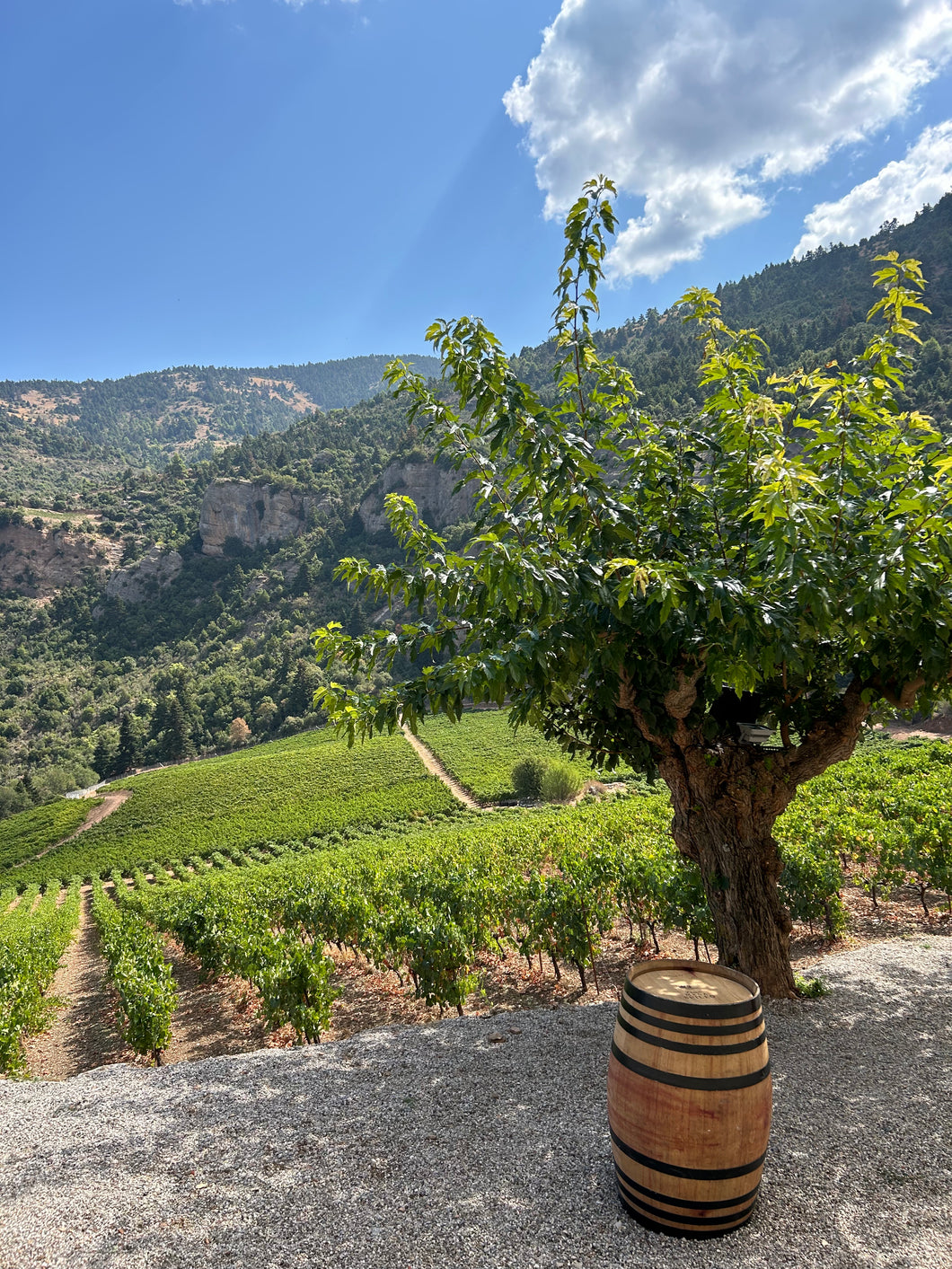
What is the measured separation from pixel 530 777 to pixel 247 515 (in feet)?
457

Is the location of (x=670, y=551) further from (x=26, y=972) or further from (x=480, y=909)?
(x=26, y=972)

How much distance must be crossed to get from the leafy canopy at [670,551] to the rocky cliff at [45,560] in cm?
16509

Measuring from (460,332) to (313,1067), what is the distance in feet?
19.8

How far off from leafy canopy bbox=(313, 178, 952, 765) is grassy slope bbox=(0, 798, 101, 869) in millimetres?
54302

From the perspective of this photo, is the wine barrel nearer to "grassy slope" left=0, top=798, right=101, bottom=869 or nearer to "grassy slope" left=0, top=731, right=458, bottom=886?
"grassy slope" left=0, top=731, right=458, bottom=886

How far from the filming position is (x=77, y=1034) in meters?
12.0

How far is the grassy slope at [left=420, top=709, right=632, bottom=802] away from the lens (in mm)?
42219

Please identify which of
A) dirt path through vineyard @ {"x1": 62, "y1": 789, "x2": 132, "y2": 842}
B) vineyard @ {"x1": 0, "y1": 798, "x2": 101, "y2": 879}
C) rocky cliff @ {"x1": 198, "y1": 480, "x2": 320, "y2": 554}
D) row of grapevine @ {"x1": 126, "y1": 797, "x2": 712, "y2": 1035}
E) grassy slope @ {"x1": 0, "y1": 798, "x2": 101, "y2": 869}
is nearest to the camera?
row of grapevine @ {"x1": 126, "y1": 797, "x2": 712, "y2": 1035}

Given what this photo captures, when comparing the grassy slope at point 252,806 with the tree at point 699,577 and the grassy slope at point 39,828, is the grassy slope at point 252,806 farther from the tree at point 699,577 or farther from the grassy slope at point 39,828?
the tree at point 699,577

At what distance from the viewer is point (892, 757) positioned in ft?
77.8

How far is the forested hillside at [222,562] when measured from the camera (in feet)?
292

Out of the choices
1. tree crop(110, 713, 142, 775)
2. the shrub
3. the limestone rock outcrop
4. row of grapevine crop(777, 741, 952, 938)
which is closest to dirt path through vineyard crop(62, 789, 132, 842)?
tree crop(110, 713, 142, 775)

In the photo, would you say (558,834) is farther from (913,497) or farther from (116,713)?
(116,713)

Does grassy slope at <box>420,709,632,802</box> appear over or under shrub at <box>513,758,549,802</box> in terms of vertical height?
under
